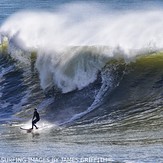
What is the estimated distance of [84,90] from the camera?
22.7 m

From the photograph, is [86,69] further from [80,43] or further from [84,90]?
[80,43]

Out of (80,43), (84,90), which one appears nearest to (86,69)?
(84,90)

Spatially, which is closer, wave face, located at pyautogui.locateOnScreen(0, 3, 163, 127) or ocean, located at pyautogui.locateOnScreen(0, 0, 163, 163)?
ocean, located at pyautogui.locateOnScreen(0, 0, 163, 163)

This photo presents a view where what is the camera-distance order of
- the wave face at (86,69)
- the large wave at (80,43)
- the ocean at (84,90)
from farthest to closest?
the large wave at (80,43) < the wave face at (86,69) < the ocean at (84,90)

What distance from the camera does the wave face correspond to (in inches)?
818

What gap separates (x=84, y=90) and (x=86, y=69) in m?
1.78

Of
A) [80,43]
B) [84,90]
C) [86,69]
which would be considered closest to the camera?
[84,90]

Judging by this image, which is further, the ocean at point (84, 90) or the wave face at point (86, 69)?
the wave face at point (86, 69)

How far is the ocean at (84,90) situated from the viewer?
1595 cm

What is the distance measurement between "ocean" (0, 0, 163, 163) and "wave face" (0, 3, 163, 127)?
0.04m

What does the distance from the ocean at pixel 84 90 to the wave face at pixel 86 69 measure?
42 mm


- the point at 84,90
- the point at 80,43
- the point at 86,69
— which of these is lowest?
the point at 84,90

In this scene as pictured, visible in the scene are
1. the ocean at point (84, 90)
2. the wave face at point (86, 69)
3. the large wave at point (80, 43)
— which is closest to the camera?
the ocean at point (84, 90)

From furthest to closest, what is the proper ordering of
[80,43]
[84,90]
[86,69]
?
[80,43] → [86,69] → [84,90]
